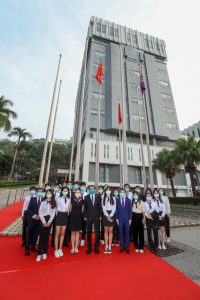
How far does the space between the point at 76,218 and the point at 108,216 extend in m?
1.03

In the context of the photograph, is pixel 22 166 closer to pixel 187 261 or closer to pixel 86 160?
pixel 86 160

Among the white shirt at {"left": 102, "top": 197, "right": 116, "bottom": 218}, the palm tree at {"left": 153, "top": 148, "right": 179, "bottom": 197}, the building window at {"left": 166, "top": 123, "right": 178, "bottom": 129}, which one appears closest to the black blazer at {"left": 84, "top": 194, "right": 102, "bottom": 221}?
the white shirt at {"left": 102, "top": 197, "right": 116, "bottom": 218}

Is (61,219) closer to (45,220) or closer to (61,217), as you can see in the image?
(61,217)

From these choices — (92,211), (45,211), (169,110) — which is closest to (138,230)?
(92,211)

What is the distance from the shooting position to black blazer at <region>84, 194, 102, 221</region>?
4867 millimetres

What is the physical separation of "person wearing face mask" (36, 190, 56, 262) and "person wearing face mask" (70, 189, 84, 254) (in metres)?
0.62

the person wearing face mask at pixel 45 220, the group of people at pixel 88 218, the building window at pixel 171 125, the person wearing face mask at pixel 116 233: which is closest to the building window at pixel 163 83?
the building window at pixel 171 125

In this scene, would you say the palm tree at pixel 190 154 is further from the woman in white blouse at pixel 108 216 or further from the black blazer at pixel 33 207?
the black blazer at pixel 33 207

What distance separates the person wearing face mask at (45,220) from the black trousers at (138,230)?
2.72 meters

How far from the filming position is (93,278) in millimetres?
3186

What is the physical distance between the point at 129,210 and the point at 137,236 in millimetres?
921

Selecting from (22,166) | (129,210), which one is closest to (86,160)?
(129,210)

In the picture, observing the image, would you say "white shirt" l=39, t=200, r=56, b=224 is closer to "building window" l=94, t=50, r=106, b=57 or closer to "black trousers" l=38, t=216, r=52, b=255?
"black trousers" l=38, t=216, r=52, b=255

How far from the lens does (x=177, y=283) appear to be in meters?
3.06
